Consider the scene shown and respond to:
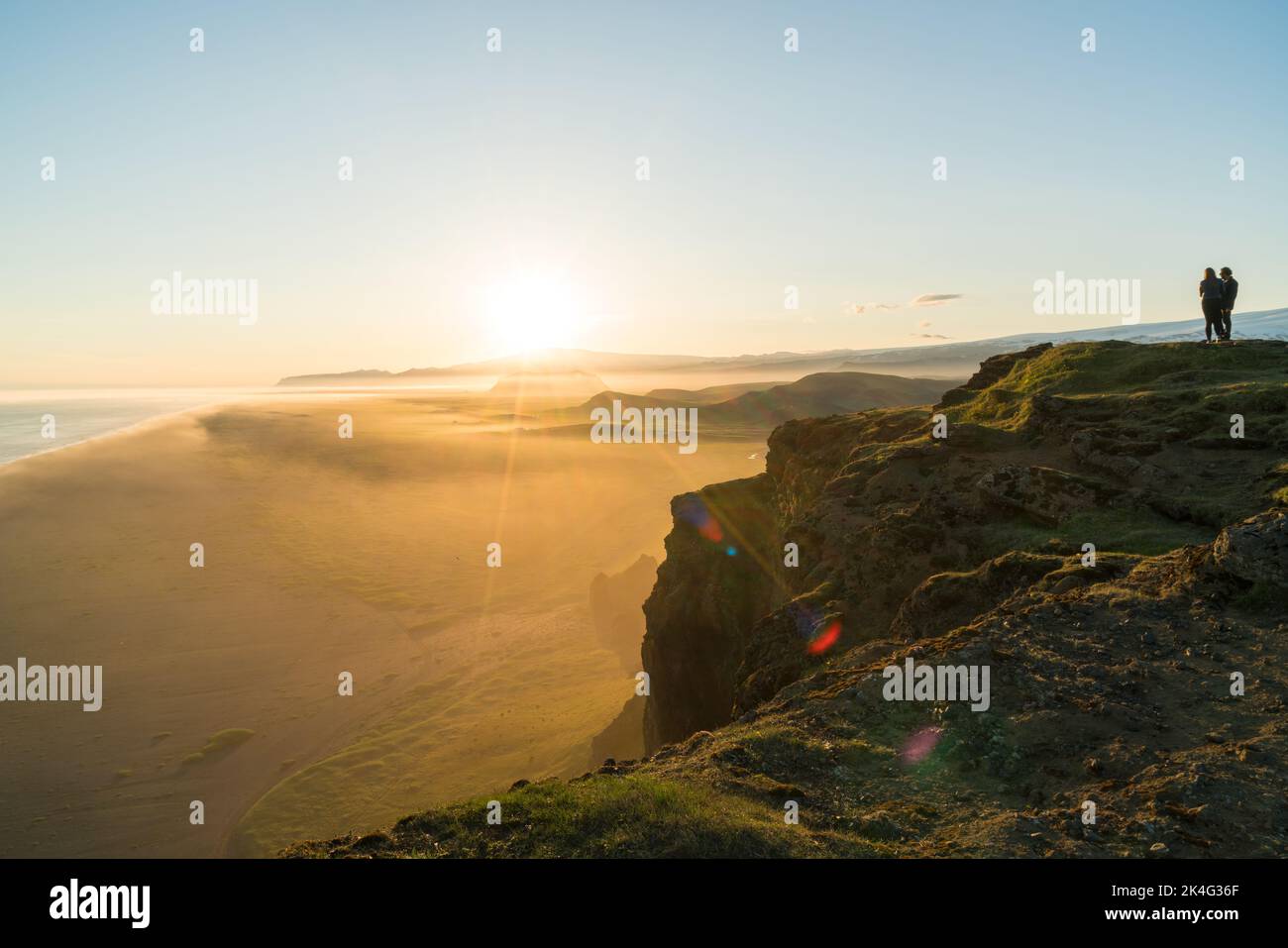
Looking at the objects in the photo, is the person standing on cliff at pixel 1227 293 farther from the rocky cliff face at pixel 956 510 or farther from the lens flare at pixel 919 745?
the lens flare at pixel 919 745

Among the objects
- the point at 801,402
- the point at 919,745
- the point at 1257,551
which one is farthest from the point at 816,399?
the point at 919,745

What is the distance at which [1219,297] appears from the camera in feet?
64.7

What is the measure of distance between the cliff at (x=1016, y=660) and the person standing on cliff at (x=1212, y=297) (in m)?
1.29

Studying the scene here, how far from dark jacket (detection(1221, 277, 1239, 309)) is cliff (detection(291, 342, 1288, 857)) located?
146cm

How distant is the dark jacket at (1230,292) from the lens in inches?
762

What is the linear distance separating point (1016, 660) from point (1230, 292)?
1754 cm

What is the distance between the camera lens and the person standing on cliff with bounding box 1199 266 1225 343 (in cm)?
1964

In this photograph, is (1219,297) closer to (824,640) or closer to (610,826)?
(824,640)

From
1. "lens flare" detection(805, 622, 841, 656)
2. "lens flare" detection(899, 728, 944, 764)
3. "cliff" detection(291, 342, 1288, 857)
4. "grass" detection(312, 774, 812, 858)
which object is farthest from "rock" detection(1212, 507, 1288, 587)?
"grass" detection(312, 774, 812, 858)

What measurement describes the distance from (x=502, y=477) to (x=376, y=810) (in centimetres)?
4431
